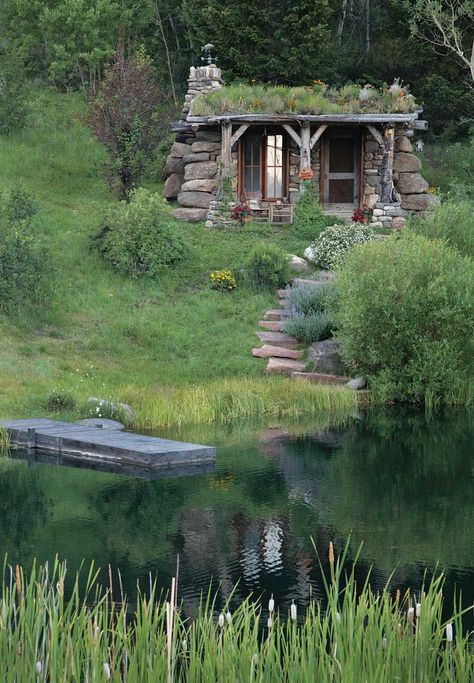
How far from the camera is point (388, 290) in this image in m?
21.4

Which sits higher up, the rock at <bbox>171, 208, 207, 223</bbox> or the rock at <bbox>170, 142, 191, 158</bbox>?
the rock at <bbox>170, 142, 191, 158</bbox>

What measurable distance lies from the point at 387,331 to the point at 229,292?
20.3ft

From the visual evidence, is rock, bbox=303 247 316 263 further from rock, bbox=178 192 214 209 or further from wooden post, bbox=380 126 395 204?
rock, bbox=178 192 214 209

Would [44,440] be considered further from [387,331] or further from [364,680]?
[364,680]

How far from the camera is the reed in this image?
19188 millimetres

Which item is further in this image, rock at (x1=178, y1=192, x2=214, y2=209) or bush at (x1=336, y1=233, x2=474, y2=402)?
rock at (x1=178, y1=192, x2=214, y2=209)

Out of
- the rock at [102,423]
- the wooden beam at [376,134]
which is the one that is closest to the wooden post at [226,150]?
the wooden beam at [376,134]

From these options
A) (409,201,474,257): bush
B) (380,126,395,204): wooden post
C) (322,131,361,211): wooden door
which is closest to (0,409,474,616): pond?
(409,201,474,257): bush

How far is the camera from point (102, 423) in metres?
18.3

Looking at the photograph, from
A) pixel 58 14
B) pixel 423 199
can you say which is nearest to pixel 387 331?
pixel 423 199

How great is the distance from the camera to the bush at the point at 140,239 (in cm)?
2681

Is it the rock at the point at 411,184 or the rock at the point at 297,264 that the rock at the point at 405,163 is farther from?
the rock at the point at 297,264

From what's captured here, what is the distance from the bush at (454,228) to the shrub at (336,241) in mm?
2329

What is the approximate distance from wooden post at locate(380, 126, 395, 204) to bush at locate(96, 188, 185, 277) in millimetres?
6862
